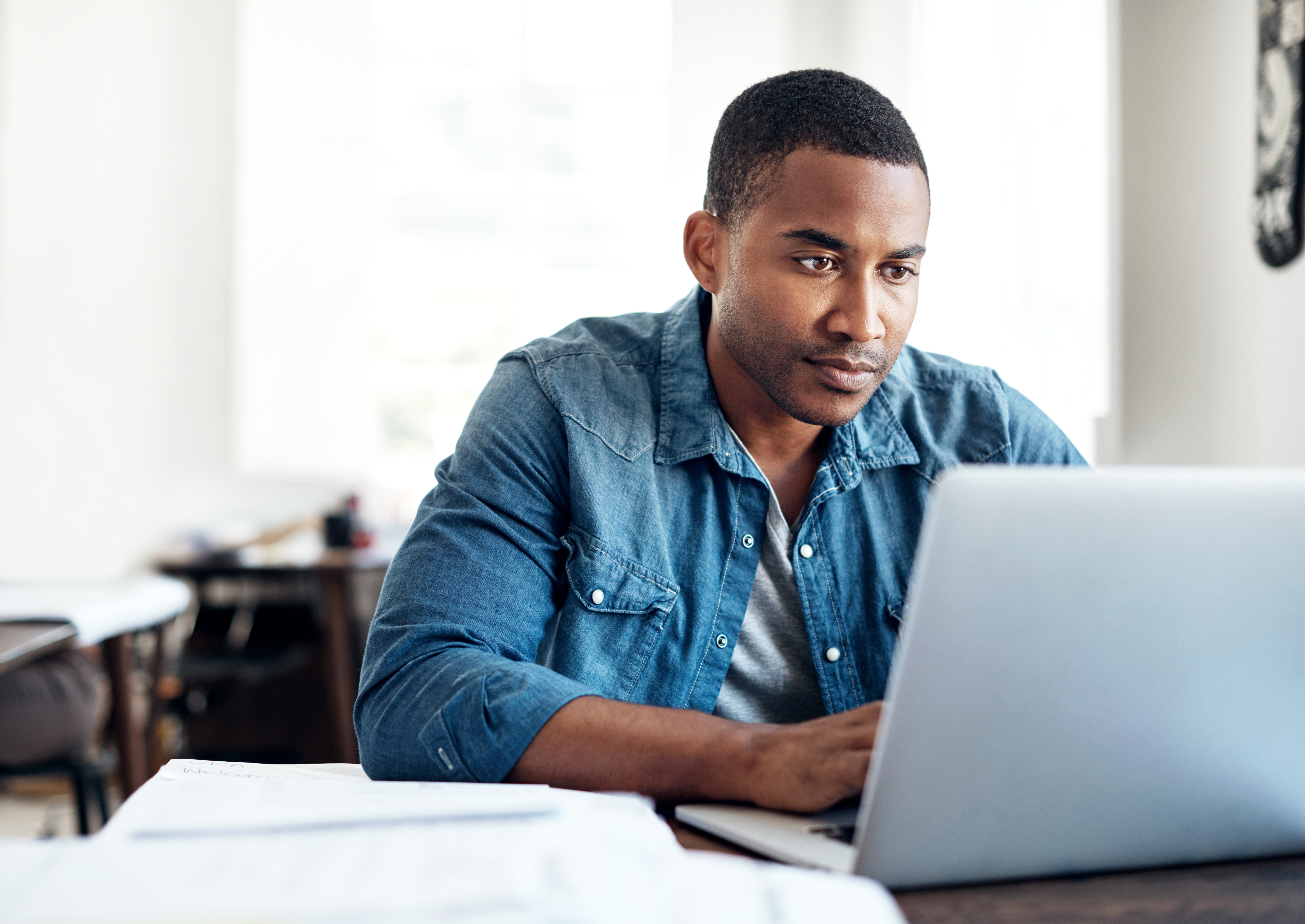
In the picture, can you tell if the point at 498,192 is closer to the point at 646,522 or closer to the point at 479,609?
the point at 646,522

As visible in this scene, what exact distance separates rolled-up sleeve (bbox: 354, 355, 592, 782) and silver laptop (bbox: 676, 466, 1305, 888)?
249 mm

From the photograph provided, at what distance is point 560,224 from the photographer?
3.99 m

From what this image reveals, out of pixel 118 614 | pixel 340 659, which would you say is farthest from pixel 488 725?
pixel 340 659

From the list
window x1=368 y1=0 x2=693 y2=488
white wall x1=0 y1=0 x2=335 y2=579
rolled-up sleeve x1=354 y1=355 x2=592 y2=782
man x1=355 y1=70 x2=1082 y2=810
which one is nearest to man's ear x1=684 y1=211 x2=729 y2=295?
man x1=355 y1=70 x2=1082 y2=810

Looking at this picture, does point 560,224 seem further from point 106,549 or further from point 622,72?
point 106,549

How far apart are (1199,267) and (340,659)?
2.48 m

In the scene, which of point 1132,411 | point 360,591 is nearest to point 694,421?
point 1132,411

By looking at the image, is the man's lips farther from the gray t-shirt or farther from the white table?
the white table

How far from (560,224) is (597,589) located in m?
3.20

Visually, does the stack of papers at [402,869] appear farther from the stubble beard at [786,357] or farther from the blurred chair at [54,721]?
the blurred chair at [54,721]

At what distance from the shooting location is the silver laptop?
475mm

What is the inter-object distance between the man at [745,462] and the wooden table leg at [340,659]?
2.17m

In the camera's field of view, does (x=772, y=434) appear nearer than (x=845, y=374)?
No

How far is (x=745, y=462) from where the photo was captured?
42.3 inches
